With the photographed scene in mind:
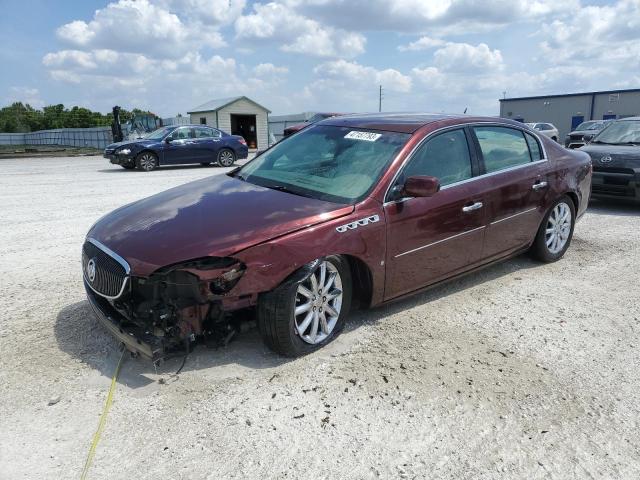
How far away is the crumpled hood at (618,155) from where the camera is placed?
27.1 ft

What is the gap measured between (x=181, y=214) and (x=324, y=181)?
111cm

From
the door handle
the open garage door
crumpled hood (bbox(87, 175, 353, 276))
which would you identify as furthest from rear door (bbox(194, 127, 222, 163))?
the open garage door

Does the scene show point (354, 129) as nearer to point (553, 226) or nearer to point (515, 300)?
point (515, 300)

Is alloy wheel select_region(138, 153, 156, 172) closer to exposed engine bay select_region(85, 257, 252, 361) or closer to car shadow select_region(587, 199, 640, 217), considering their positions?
car shadow select_region(587, 199, 640, 217)

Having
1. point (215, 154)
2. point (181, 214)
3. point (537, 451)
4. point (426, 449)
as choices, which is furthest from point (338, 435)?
point (215, 154)

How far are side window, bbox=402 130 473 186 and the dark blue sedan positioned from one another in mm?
13869

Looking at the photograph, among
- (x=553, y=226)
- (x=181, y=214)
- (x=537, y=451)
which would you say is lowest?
(x=537, y=451)

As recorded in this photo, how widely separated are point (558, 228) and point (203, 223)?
4027 mm

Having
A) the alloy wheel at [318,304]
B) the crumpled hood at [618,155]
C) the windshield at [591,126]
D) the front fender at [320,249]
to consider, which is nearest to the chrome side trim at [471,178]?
the front fender at [320,249]

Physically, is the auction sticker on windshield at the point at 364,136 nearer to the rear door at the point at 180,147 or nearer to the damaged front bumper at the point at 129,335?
the damaged front bumper at the point at 129,335

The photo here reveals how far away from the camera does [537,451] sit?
2.62 m

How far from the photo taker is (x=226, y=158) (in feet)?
61.4

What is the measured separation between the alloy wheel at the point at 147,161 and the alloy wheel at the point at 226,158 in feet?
8.09

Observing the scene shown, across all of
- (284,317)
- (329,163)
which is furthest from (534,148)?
(284,317)
